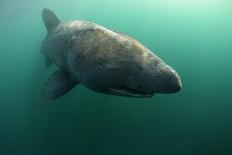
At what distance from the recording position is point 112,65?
4.82 m

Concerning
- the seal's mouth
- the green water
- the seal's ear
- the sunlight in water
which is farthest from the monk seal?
the sunlight in water

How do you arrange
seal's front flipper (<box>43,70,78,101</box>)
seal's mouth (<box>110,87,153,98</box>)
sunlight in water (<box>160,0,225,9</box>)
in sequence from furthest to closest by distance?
sunlight in water (<box>160,0,225,9</box>), seal's front flipper (<box>43,70,78,101</box>), seal's mouth (<box>110,87,153,98</box>)

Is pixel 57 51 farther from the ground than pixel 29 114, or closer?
farther from the ground

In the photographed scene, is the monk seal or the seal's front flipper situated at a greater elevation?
the monk seal

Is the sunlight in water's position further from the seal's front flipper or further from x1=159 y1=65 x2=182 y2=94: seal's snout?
x1=159 y1=65 x2=182 y2=94: seal's snout

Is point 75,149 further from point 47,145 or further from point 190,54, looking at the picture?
point 190,54

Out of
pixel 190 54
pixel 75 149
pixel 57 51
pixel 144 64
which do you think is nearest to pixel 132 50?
pixel 144 64

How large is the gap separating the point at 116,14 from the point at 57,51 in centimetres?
452

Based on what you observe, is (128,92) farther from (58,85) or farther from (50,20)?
(50,20)

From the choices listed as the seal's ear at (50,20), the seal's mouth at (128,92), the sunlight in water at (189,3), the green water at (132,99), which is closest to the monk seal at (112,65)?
the seal's mouth at (128,92)

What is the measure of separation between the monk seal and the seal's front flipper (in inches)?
0.8

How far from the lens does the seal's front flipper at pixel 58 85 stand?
6.23 m

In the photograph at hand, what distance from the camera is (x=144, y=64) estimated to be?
15.0 ft

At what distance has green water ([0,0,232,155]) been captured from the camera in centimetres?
898
